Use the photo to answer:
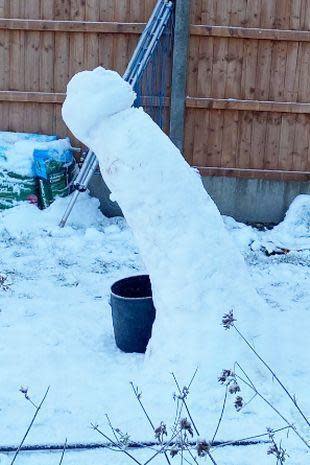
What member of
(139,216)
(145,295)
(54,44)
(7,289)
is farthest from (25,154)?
(139,216)

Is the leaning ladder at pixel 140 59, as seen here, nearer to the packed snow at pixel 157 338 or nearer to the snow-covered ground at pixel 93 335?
the snow-covered ground at pixel 93 335

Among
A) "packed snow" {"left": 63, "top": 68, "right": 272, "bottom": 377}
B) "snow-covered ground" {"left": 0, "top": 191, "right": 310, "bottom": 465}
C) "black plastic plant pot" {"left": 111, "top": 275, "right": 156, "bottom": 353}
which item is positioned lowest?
"snow-covered ground" {"left": 0, "top": 191, "right": 310, "bottom": 465}

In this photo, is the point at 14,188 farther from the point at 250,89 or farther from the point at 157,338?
the point at 157,338

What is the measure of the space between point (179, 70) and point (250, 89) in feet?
2.36

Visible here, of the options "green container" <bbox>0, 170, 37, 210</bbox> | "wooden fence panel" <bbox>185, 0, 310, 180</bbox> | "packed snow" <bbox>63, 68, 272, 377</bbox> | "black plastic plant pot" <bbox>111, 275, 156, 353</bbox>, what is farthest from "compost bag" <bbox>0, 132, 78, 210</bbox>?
"packed snow" <bbox>63, 68, 272, 377</bbox>

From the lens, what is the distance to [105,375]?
4.56 metres

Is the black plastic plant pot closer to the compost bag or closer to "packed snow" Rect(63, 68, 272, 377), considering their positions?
"packed snow" Rect(63, 68, 272, 377)

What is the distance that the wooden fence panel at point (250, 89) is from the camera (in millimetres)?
8062

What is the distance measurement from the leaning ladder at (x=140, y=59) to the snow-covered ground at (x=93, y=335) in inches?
14.2

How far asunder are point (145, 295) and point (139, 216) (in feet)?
3.08

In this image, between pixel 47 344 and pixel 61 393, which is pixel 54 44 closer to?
pixel 47 344

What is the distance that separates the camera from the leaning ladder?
778 centimetres

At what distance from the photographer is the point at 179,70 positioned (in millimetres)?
8062

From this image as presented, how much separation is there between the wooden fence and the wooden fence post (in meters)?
0.09
